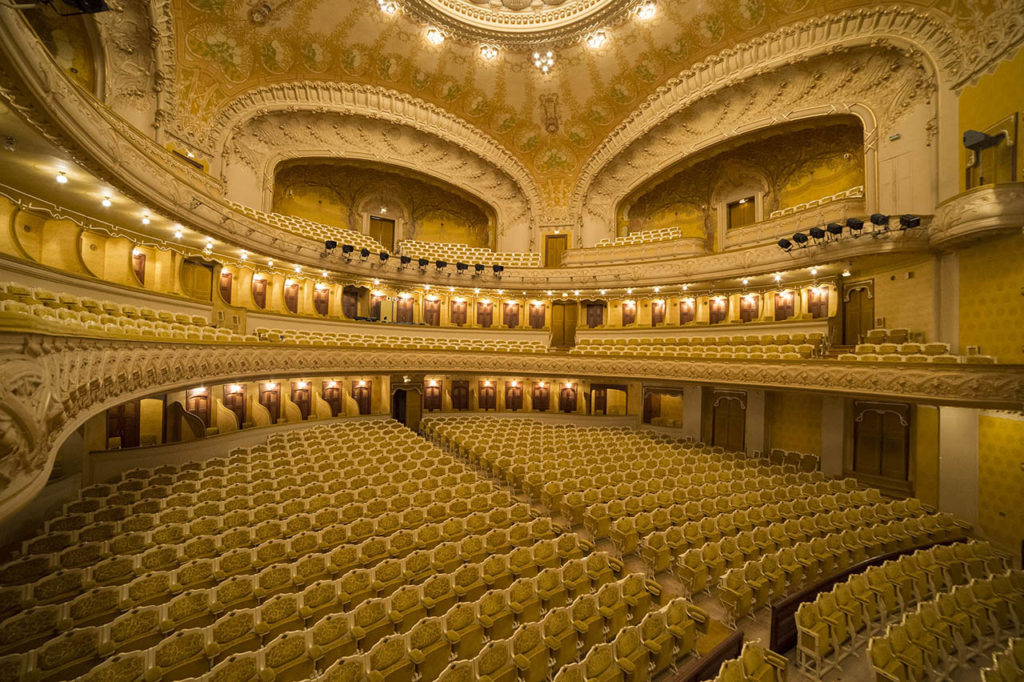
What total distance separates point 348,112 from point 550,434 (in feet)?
66.8

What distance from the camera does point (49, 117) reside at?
632 cm

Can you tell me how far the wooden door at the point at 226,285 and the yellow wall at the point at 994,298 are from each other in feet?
82.6

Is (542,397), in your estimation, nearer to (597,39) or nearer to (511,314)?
(511,314)

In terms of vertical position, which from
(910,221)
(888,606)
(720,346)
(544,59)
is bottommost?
(888,606)

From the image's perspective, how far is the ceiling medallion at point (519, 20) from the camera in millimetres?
21297

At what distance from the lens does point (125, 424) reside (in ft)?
39.4

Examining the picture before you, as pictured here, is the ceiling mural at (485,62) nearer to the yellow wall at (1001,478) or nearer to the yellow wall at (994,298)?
the yellow wall at (994,298)

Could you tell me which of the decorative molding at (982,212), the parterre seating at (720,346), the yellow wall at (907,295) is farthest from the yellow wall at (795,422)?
the decorative molding at (982,212)

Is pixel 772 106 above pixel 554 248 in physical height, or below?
above

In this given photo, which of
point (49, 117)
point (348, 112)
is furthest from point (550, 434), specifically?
point (348, 112)

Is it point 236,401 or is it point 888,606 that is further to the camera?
point 236,401

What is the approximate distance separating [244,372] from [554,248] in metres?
19.6

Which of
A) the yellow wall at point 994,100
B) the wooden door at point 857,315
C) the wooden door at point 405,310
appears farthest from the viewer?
the wooden door at point 405,310

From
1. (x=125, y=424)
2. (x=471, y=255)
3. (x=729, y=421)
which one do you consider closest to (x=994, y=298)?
(x=729, y=421)
